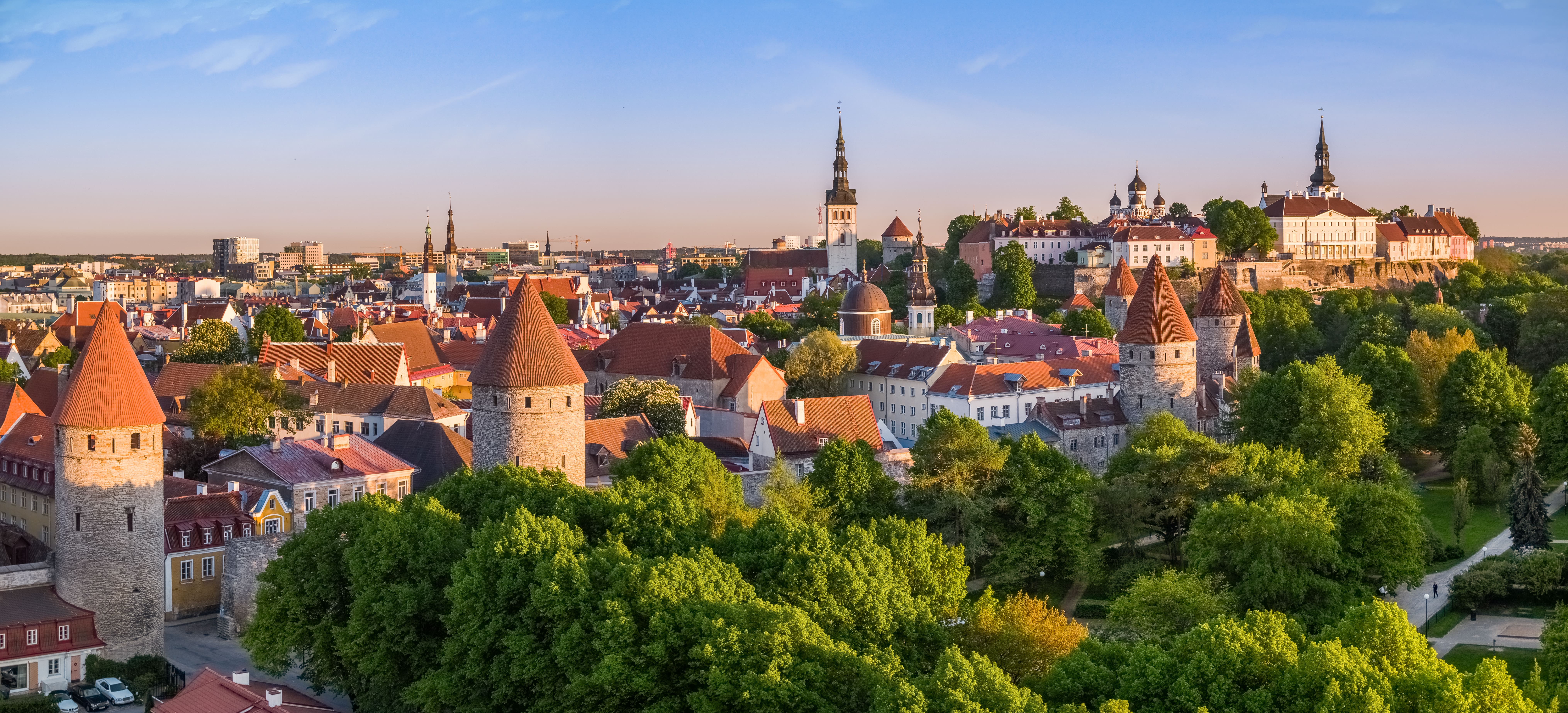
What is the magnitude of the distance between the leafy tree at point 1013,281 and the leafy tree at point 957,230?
11998 mm

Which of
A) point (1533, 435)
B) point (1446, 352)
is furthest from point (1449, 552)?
point (1446, 352)

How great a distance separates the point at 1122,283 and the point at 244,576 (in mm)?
64133

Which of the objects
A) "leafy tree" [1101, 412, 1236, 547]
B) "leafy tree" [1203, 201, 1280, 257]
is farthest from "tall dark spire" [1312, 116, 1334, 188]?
"leafy tree" [1101, 412, 1236, 547]

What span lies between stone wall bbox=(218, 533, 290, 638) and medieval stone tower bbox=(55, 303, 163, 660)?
231cm

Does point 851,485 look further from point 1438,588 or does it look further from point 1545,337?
point 1545,337

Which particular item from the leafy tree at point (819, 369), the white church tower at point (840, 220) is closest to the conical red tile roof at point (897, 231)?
the white church tower at point (840, 220)

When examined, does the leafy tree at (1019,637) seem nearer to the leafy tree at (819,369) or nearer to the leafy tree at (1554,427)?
the leafy tree at (1554,427)

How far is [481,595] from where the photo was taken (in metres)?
29.6

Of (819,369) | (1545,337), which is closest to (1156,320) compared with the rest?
(819,369)

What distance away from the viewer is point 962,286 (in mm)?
103125

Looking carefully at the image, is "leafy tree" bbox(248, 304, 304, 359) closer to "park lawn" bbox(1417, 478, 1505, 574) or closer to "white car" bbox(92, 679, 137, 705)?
"white car" bbox(92, 679, 137, 705)

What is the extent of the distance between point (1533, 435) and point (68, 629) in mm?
40015

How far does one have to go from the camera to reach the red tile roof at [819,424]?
4856 cm

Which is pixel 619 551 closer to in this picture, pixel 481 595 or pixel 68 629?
pixel 481 595
